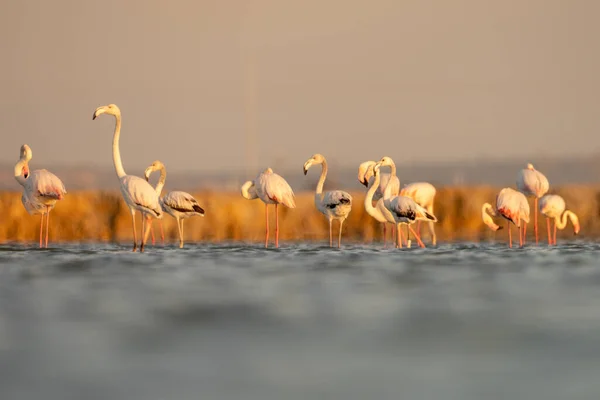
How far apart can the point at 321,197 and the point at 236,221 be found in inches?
174

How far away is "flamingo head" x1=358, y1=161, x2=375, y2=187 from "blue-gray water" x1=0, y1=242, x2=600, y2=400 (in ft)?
24.6

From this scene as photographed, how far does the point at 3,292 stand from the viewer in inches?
373

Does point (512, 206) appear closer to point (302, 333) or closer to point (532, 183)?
point (532, 183)

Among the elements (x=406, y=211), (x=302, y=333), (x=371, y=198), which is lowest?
(x=302, y=333)

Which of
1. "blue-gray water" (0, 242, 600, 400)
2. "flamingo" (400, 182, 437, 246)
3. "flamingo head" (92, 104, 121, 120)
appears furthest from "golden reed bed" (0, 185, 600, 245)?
"blue-gray water" (0, 242, 600, 400)

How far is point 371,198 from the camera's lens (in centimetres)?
1850

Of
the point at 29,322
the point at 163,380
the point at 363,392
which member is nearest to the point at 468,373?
the point at 363,392

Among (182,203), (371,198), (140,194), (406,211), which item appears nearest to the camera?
(140,194)

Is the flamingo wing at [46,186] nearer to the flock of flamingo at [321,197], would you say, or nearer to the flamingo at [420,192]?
the flock of flamingo at [321,197]

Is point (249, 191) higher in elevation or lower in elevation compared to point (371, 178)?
lower

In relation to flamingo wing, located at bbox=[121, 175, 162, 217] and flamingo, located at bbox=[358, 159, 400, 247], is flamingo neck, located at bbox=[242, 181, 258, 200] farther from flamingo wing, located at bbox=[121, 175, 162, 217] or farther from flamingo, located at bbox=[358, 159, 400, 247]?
flamingo wing, located at bbox=[121, 175, 162, 217]

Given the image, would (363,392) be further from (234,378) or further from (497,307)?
(497,307)

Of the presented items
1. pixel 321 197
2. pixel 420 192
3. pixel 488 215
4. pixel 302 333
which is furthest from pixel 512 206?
pixel 302 333

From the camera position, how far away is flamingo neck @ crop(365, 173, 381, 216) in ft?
60.2
